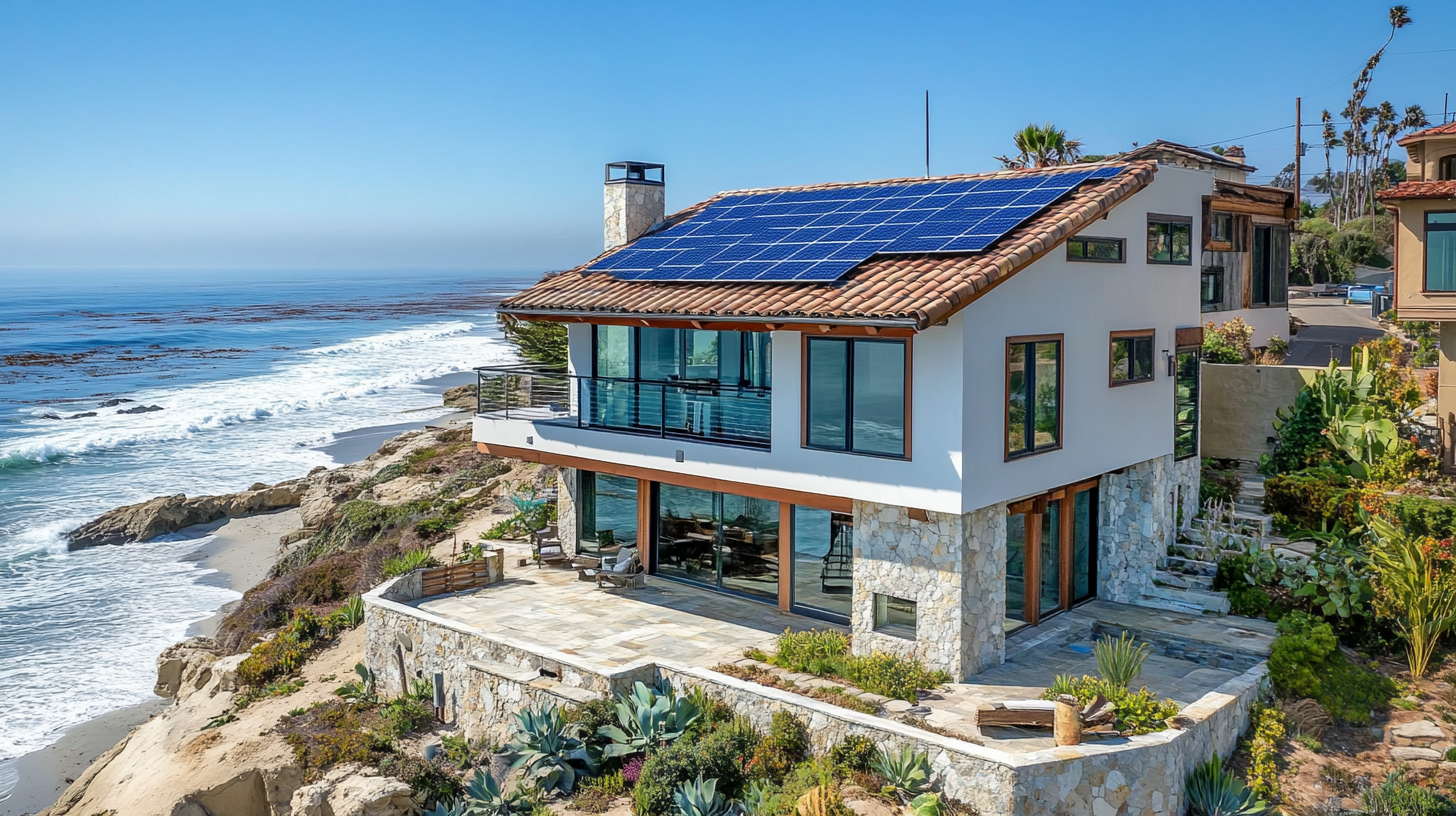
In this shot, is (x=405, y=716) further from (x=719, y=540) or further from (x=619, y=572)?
(x=719, y=540)

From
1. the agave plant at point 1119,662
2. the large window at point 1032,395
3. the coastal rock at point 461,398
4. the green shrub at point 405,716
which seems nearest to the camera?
the agave plant at point 1119,662

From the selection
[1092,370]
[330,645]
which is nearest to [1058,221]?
[1092,370]

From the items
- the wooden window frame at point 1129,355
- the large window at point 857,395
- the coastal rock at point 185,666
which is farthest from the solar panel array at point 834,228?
the coastal rock at point 185,666

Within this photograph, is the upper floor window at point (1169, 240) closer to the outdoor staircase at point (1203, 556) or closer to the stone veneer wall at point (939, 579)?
the outdoor staircase at point (1203, 556)

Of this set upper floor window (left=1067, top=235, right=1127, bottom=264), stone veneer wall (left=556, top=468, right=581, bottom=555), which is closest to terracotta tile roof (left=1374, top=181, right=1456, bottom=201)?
upper floor window (left=1067, top=235, right=1127, bottom=264)

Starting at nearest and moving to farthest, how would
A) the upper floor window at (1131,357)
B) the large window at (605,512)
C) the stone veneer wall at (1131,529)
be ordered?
the upper floor window at (1131,357), the stone veneer wall at (1131,529), the large window at (605,512)

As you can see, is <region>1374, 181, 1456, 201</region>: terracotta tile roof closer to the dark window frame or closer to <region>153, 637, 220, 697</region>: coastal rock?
the dark window frame

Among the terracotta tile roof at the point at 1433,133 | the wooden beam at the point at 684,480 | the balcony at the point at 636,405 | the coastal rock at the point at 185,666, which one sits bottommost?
the coastal rock at the point at 185,666
